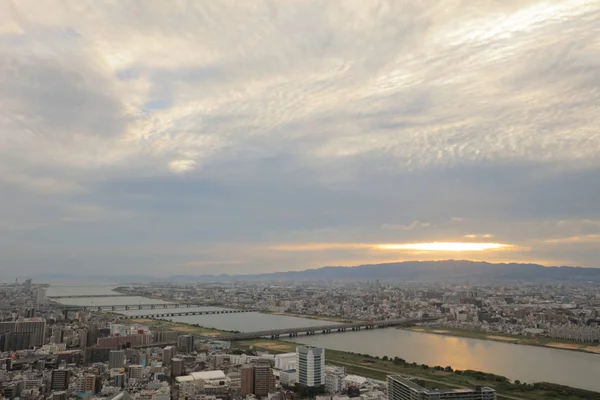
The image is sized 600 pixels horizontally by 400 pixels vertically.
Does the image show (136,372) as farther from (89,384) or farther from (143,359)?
(143,359)

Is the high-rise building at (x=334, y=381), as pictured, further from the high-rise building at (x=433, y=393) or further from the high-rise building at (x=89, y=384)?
the high-rise building at (x=89, y=384)

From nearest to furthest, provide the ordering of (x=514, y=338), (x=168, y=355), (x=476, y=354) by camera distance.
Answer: (x=168, y=355) → (x=476, y=354) → (x=514, y=338)

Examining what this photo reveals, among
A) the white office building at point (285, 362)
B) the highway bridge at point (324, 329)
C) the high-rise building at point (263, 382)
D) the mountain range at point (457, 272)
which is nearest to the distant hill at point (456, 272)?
the mountain range at point (457, 272)

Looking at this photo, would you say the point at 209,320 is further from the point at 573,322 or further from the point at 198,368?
the point at 573,322

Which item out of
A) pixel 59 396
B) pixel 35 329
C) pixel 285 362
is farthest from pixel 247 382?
pixel 35 329

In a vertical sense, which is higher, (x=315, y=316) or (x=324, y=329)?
(x=324, y=329)

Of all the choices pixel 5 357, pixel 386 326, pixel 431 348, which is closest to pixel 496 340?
pixel 431 348
